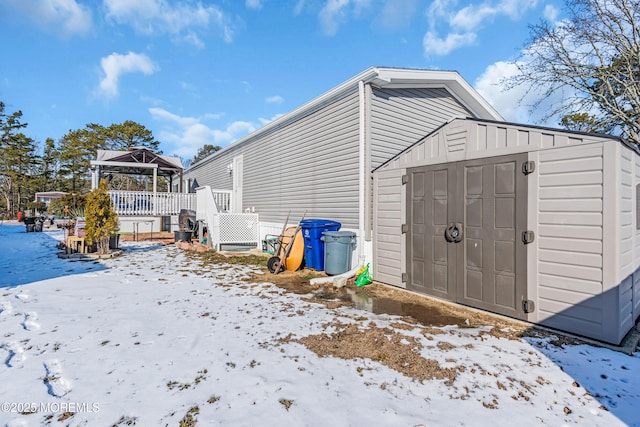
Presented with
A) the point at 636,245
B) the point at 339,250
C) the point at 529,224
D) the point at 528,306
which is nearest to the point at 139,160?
the point at 339,250

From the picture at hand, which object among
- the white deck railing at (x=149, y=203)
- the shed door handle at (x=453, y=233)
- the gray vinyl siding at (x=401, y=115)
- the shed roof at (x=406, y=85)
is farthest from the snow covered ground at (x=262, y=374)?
the white deck railing at (x=149, y=203)

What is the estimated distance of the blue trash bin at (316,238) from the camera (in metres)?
6.48

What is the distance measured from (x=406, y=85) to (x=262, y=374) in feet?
21.0

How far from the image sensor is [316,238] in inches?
256

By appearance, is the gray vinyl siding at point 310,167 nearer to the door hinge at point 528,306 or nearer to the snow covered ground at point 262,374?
the snow covered ground at point 262,374

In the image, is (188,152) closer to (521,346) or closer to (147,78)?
(147,78)

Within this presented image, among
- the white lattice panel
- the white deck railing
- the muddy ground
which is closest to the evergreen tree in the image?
the white deck railing

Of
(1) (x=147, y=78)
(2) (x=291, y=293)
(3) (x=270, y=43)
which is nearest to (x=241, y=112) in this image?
(1) (x=147, y=78)

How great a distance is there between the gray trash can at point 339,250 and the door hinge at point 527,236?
2909mm

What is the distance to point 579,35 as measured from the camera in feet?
38.8

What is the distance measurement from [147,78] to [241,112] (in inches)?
190

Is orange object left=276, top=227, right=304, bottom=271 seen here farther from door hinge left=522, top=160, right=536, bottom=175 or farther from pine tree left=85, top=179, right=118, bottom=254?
pine tree left=85, top=179, right=118, bottom=254

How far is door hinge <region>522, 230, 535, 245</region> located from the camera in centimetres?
361

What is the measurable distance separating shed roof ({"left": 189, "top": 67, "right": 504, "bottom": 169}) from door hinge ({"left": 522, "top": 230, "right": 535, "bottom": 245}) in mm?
3815
